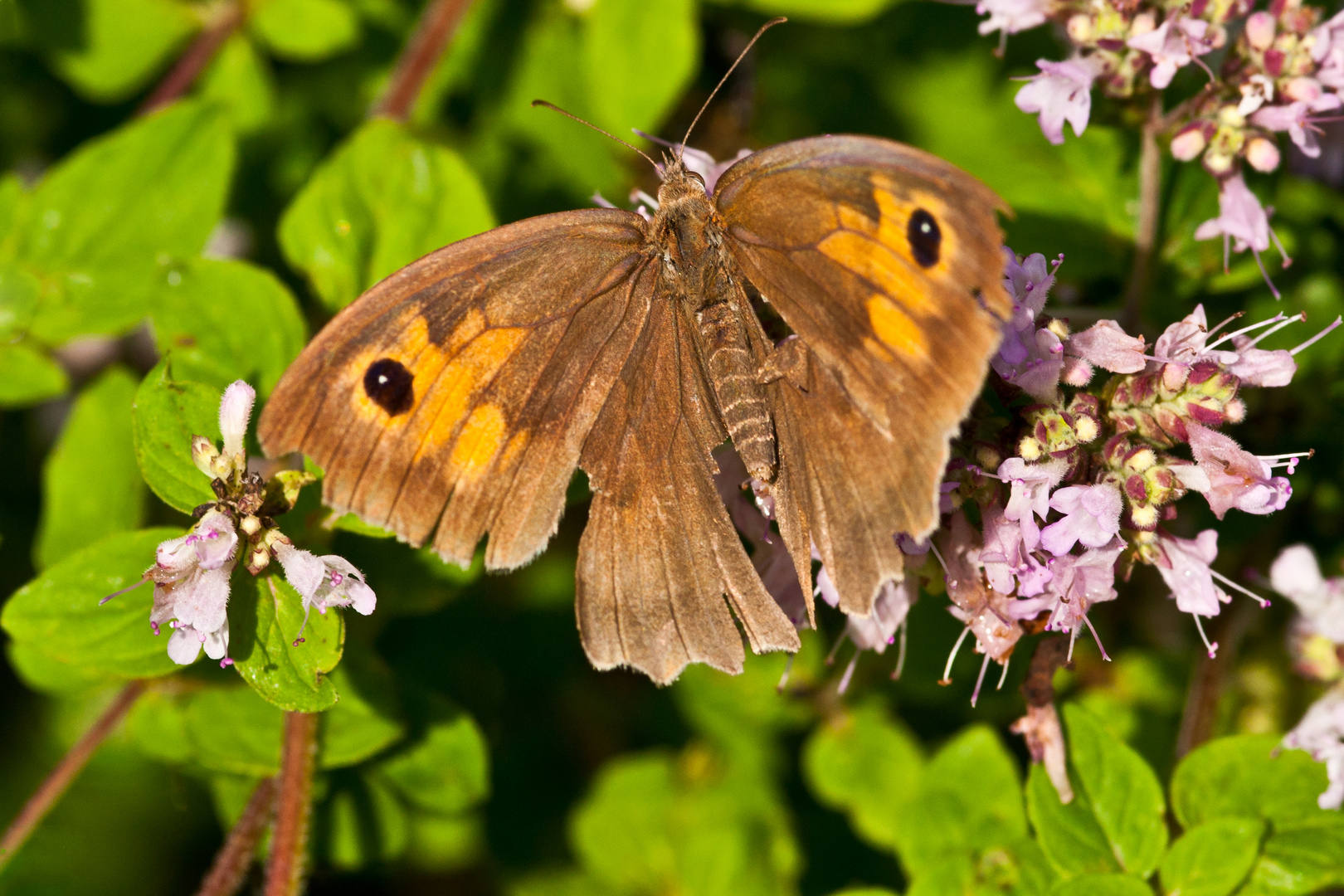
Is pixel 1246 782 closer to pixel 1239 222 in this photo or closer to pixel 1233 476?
pixel 1233 476

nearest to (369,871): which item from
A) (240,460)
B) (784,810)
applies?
(784,810)

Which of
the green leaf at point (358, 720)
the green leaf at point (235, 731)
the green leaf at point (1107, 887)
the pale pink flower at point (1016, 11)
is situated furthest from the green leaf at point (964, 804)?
the pale pink flower at point (1016, 11)

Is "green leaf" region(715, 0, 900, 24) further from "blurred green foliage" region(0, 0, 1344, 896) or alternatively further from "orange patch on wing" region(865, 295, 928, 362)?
"orange patch on wing" region(865, 295, 928, 362)

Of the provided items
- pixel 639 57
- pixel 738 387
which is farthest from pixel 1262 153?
pixel 639 57

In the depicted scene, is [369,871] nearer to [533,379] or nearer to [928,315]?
[533,379]

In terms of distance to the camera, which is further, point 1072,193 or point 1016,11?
point 1072,193

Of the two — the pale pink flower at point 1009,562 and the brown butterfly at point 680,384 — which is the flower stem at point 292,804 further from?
the pale pink flower at point 1009,562

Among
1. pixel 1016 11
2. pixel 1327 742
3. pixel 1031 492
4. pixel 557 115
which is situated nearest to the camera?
pixel 1031 492

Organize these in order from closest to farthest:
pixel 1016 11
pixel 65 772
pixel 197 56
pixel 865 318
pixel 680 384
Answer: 1. pixel 865 318
2. pixel 680 384
3. pixel 1016 11
4. pixel 65 772
5. pixel 197 56
